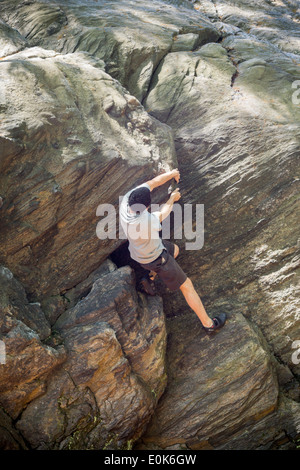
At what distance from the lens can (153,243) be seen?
6.57 meters

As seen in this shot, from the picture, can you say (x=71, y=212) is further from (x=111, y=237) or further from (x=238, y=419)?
(x=238, y=419)

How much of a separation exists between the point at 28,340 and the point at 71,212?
2568 millimetres

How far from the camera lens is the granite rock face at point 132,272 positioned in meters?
5.91

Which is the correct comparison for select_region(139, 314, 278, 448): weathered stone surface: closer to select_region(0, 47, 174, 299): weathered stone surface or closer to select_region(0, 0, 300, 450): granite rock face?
select_region(0, 0, 300, 450): granite rock face

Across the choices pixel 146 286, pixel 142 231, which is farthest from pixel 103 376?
pixel 142 231

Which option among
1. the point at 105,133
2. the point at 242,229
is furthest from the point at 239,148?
the point at 105,133

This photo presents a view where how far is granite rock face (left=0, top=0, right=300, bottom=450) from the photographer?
5.91 m

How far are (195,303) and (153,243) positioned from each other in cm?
153

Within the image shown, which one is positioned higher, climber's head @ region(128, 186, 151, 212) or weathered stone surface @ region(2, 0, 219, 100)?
weathered stone surface @ region(2, 0, 219, 100)

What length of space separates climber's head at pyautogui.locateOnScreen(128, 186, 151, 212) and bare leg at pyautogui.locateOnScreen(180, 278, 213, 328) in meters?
1.84

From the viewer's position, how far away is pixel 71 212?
6.89 meters

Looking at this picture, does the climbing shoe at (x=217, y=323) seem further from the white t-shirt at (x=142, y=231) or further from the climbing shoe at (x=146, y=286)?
the white t-shirt at (x=142, y=231)

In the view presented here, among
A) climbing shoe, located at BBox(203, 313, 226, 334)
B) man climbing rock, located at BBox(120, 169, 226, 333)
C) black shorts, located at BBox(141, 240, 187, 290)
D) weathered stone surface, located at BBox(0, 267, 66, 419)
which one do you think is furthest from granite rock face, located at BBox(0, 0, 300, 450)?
black shorts, located at BBox(141, 240, 187, 290)

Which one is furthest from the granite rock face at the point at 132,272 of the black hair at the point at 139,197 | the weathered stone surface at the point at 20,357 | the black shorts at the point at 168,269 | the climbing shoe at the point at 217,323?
the black hair at the point at 139,197
